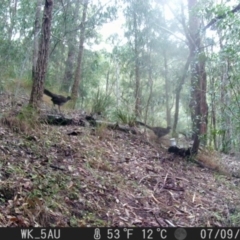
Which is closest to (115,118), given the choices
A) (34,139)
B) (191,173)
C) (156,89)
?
(191,173)

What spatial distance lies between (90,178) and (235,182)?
120 inches

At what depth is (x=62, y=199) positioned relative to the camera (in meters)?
3.93

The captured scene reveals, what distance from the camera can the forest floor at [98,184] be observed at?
146 inches

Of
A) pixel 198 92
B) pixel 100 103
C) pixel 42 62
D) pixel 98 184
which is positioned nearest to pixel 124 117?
pixel 100 103

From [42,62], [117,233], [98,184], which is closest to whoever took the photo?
[117,233]

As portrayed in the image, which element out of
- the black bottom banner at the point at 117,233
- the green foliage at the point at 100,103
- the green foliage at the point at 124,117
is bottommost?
the black bottom banner at the point at 117,233

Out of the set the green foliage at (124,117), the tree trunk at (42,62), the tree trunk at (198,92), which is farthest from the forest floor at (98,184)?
the green foliage at (124,117)

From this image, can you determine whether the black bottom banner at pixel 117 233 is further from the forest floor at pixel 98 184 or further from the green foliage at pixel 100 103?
the green foliage at pixel 100 103

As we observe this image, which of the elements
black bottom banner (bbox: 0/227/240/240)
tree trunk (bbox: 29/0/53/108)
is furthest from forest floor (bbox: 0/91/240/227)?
tree trunk (bbox: 29/0/53/108)

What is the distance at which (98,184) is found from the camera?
461 cm

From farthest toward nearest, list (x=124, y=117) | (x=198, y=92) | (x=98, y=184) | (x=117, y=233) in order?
1. (x=124, y=117)
2. (x=198, y=92)
3. (x=98, y=184)
4. (x=117, y=233)

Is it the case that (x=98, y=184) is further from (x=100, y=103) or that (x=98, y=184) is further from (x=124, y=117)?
(x=100, y=103)

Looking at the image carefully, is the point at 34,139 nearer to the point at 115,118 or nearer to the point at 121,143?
the point at 121,143

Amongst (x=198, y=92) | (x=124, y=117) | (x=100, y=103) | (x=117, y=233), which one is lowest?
(x=117, y=233)
